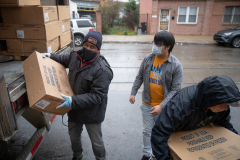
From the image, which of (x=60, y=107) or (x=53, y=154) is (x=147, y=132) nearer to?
(x=60, y=107)

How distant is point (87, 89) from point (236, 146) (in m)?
1.58

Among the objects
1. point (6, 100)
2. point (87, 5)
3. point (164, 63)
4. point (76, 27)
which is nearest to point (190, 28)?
point (76, 27)

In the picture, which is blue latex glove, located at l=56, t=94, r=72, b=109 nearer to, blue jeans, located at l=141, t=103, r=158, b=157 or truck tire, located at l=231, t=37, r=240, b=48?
blue jeans, located at l=141, t=103, r=158, b=157

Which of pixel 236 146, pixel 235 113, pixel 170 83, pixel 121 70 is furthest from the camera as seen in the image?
pixel 121 70

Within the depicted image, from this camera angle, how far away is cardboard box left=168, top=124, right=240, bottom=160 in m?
1.55

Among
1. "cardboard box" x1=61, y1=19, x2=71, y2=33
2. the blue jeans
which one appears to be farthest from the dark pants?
"cardboard box" x1=61, y1=19, x2=71, y2=33

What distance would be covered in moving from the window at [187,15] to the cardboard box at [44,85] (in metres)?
18.0

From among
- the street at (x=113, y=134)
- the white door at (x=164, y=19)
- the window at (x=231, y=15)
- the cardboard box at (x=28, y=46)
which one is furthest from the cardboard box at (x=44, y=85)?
the window at (x=231, y=15)

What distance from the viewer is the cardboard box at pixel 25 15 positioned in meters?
2.62

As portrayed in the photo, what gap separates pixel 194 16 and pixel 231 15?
10.9ft

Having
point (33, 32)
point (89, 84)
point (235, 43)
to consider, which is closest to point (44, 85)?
point (89, 84)

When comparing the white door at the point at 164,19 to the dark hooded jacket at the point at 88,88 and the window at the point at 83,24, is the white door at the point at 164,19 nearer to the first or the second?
the window at the point at 83,24

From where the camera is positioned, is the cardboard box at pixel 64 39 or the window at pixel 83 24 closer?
the cardboard box at pixel 64 39

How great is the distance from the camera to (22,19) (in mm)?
2688
